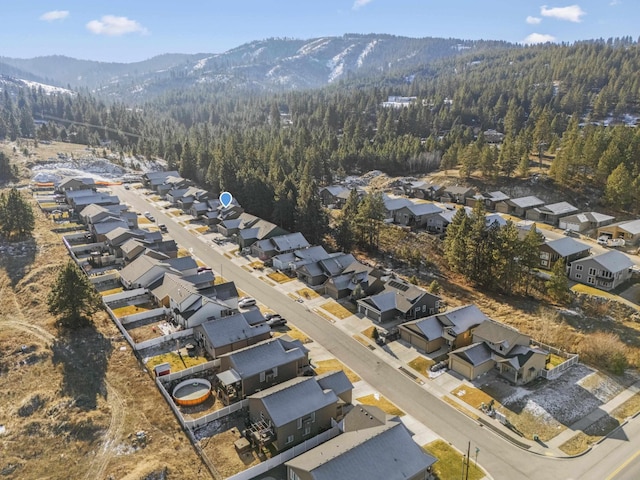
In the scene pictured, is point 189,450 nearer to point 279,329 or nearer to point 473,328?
point 279,329

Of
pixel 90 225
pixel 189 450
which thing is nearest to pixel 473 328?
pixel 189 450

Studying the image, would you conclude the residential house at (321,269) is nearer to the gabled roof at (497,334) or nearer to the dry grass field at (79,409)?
the gabled roof at (497,334)

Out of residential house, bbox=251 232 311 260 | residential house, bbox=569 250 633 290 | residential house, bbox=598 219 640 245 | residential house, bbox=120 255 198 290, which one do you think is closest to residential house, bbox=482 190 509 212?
residential house, bbox=598 219 640 245

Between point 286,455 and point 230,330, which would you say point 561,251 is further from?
point 286,455

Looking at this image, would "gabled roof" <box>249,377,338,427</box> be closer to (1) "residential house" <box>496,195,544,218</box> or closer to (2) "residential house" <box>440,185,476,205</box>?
(1) "residential house" <box>496,195,544,218</box>

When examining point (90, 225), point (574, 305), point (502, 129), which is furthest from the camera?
Answer: point (502, 129)

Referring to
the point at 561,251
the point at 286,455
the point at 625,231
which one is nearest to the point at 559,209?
the point at 625,231
